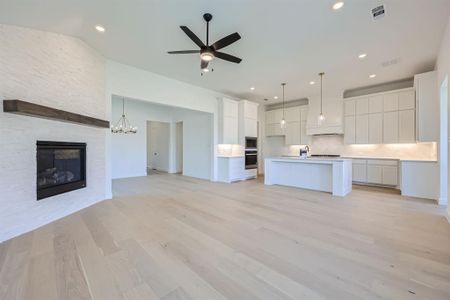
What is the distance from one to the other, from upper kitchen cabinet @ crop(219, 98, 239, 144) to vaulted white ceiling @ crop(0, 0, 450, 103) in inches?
74.8

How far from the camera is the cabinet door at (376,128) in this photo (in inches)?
233

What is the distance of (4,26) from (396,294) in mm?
5444

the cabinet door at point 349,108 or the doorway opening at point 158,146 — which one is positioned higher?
the cabinet door at point 349,108

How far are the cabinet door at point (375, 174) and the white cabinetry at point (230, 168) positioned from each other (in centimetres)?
406

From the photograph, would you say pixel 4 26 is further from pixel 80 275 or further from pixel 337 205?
pixel 337 205

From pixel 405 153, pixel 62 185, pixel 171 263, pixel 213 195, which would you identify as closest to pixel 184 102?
pixel 213 195

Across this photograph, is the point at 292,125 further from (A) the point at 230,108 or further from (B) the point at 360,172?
(B) the point at 360,172

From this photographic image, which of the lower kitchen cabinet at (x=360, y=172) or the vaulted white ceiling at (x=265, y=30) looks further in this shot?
the lower kitchen cabinet at (x=360, y=172)

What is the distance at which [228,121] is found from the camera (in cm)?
698

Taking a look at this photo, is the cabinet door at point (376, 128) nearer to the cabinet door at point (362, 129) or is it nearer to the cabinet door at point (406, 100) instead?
the cabinet door at point (362, 129)

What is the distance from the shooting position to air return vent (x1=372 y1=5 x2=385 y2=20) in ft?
8.75

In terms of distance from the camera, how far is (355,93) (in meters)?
6.66

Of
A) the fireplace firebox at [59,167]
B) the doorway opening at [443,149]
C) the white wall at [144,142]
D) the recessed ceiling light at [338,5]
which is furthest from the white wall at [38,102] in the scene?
the doorway opening at [443,149]

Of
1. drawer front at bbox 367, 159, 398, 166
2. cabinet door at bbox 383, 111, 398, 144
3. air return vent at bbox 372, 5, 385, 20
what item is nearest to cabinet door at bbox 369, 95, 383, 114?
cabinet door at bbox 383, 111, 398, 144
